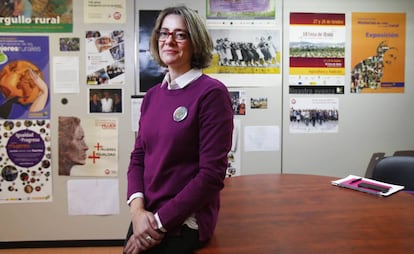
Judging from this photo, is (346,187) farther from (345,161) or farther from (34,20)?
(34,20)

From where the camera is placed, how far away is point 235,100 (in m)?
2.95

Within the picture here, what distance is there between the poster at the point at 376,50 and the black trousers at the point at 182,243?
2.30 m

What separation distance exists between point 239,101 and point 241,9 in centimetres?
71

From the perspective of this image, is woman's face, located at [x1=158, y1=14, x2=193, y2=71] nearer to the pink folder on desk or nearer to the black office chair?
the pink folder on desk

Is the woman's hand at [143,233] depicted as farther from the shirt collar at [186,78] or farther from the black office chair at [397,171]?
the black office chair at [397,171]

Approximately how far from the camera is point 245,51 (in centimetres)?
294

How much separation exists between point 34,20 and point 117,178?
1351 mm

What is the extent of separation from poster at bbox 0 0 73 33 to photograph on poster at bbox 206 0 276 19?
108 centimetres

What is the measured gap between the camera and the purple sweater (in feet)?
3.71

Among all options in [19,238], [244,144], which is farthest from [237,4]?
[19,238]

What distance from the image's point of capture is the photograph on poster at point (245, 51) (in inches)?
115

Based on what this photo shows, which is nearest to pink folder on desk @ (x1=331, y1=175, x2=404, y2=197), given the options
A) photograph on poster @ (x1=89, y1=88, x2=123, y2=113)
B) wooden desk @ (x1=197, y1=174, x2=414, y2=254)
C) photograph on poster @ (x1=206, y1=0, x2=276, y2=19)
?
wooden desk @ (x1=197, y1=174, x2=414, y2=254)

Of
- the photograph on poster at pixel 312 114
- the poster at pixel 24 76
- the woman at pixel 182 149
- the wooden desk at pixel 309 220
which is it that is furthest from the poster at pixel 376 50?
the poster at pixel 24 76

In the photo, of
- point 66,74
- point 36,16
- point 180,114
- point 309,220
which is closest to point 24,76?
point 66,74
